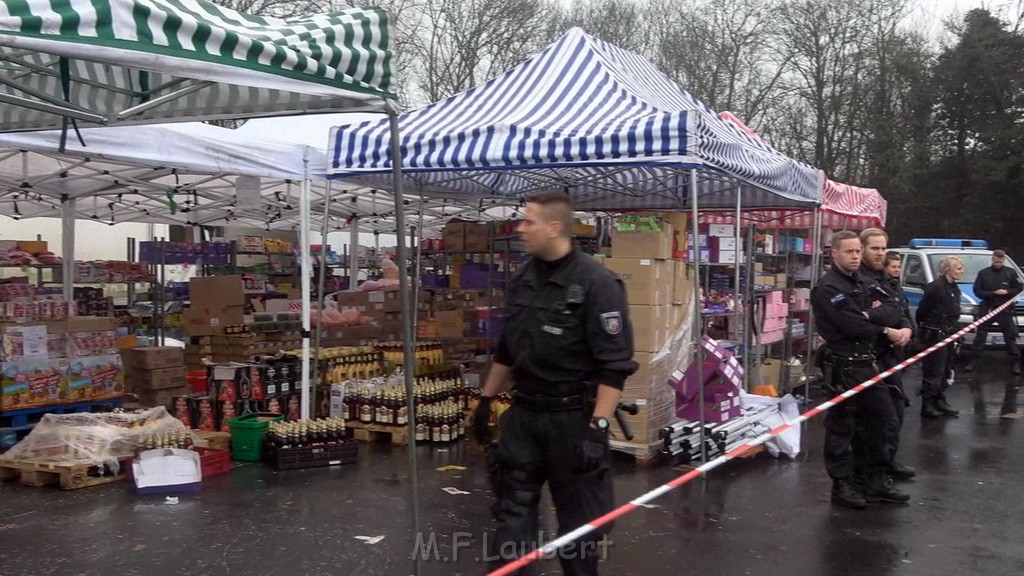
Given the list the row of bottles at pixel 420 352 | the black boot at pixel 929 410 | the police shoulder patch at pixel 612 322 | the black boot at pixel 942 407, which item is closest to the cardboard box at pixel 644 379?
the row of bottles at pixel 420 352

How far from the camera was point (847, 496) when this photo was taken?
6297mm

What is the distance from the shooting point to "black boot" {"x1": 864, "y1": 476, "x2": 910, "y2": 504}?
640cm

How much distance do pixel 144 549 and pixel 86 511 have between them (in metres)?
1.10

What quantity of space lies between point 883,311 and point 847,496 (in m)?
1.36

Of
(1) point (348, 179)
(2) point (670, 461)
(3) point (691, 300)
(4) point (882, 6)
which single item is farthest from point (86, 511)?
(4) point (882, 6)

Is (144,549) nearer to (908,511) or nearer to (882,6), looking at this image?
(908,511)

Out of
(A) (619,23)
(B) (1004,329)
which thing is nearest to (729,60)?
(A) (619,23)

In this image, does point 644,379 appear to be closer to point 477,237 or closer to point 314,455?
point 314,455

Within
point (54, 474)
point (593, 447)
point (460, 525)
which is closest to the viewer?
point (593, 447)

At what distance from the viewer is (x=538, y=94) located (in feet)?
26.1

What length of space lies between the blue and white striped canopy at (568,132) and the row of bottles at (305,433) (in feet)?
7.47

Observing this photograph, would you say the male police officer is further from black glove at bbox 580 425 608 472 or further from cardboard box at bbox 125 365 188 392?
cardboard box at bbox 125 365 188 392

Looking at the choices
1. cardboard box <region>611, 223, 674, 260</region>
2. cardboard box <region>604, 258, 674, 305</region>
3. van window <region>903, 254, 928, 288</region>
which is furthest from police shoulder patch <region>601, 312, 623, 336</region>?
van window <region>903, 254, 928, 288</region>

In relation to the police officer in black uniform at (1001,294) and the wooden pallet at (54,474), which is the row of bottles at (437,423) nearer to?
the wooden pallet at (54,474)
